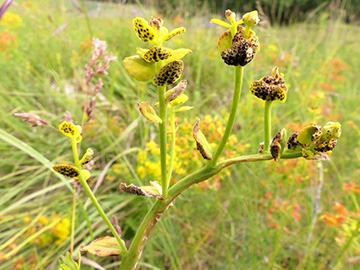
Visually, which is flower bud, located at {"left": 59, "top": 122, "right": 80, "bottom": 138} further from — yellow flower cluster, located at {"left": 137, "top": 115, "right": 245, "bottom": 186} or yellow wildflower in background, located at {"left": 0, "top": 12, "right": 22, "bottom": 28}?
yellow wildflower in background, located at {"left": 0, "top": 12, "right": 22, "bottom": 28}

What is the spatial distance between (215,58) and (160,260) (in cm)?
237

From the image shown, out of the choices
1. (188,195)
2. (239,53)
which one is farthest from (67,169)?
(188,195)

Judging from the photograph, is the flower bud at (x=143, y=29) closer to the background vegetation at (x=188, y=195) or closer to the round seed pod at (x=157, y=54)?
the round seed pod at (x=157, y=54)

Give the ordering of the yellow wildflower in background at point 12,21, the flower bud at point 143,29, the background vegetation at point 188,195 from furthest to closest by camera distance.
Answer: the yellow wildflower in background at point 12,21 → the background vegetation at point 188,195 → the flower bud at point 143,29

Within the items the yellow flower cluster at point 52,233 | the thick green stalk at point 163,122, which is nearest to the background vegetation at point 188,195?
the yellow flower cluster at point 52,233

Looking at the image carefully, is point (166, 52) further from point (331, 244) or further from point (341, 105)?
point (341, 105)

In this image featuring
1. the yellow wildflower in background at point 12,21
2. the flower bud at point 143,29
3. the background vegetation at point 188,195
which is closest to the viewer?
the flower bud at point 143,29

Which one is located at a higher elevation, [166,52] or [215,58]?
[166,52]

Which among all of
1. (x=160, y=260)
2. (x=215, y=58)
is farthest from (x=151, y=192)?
(x=215, y=58)

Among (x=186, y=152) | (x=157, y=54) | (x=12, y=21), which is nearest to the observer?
(x=157, y=54)

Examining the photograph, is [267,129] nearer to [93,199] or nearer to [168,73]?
[168,73]

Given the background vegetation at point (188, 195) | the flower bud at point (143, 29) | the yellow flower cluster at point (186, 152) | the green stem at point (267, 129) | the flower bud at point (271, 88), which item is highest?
the flower bud at point (143, 29)

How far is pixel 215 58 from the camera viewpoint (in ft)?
10.4

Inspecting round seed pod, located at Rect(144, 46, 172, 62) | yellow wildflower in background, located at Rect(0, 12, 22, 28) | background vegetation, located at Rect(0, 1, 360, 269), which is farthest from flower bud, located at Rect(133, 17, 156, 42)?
yellow wildflower in background, located at Rect(0, 12, 22, 28)
